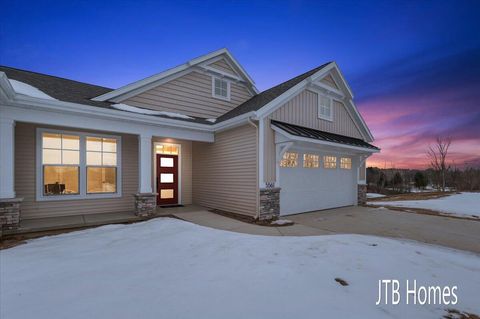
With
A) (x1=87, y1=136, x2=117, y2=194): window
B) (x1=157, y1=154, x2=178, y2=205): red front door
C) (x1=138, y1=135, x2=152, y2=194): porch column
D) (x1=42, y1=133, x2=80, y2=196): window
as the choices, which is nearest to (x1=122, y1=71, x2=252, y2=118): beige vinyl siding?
(x1=87, y1=136, x2=117, y2=194): window

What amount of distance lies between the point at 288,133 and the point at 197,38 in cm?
1474

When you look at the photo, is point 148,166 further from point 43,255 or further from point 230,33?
point 230,33

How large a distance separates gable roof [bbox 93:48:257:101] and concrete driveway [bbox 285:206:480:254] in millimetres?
7550

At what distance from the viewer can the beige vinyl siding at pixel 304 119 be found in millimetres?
7418

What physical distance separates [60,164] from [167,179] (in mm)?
3660

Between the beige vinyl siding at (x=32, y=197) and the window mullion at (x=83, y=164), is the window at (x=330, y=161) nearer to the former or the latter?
the beige vinyl siding at (x=32, y=197)

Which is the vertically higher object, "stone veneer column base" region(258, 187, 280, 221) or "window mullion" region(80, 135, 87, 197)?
"window mullion" region(80, 135, 87, 197)

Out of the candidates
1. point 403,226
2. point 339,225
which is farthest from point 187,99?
point 403,226

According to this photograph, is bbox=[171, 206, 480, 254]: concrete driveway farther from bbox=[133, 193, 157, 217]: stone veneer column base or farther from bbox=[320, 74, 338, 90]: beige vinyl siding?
bbox=[320, 74, 338, 90]: beige vinyl siding

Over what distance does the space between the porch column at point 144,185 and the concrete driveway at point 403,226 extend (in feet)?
16.2

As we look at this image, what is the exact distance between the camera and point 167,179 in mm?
9367

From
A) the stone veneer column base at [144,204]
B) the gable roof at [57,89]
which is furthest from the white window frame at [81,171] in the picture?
the stone veneer column base at [144,204]

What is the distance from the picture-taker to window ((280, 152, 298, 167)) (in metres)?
8.05

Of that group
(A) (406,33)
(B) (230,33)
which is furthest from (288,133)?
(B) (230,33)
